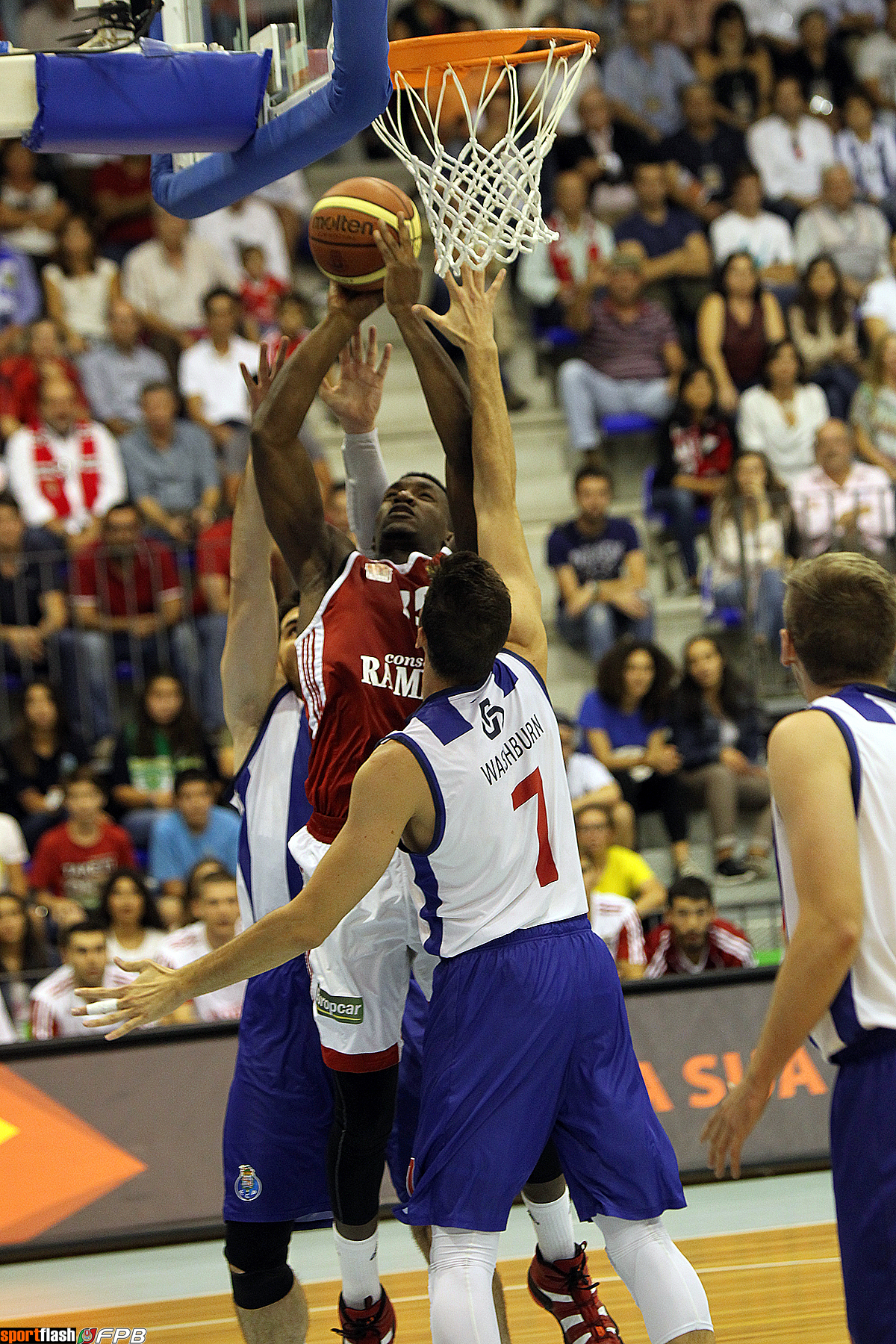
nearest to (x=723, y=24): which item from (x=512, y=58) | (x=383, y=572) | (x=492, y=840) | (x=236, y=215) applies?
→ (x=236, y=215)

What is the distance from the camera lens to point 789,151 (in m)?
13.2

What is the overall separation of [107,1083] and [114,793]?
2.92m

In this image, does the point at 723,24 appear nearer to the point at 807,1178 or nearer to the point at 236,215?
the point at 236,215

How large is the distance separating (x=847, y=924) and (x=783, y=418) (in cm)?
868

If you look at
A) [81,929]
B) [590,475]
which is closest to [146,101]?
[81,929]

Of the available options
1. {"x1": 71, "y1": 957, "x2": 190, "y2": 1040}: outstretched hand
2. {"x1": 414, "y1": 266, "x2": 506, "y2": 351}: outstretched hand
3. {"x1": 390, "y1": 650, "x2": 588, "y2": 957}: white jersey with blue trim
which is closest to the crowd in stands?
{"x1": 414, "y1": 266, "x2": 506, "y2": 351}: outstretched hand

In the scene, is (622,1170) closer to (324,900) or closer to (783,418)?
(324,900)

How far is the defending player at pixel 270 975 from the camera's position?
4512mm

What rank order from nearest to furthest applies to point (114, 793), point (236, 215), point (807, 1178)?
point (807, 1178)
point (114, 793)
point (236, 215)

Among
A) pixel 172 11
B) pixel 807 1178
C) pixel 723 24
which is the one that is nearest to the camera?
pixel 172 11

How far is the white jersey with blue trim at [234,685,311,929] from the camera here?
15.5 feet

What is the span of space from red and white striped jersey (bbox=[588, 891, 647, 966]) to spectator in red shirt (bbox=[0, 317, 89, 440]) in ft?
16.7

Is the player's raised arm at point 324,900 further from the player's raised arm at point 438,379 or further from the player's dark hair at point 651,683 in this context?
the player's dark hair at point 651,683

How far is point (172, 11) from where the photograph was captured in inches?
174
